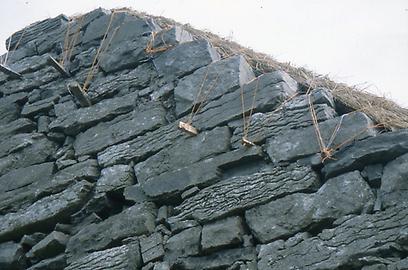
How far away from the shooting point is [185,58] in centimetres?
596

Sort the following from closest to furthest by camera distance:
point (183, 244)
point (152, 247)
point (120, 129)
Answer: point (183, 244), point (152, 247), point (120, 129)

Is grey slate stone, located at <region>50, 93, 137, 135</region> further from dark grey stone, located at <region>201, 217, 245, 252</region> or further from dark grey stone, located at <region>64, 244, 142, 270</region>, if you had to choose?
dark grey stone, located at <region>201, 217, 245, 252</region>

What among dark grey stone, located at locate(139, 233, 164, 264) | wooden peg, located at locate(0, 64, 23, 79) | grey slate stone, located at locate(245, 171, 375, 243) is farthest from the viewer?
wooden peg, located at locate(0, 64, 23, 79)

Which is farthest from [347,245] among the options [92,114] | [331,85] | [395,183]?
[92,114]

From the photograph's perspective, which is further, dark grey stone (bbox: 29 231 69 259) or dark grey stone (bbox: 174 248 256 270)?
dark grey stone (bbox: 29 231 69 259)

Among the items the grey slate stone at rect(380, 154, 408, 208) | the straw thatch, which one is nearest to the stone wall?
the grey slate stone at rect(380, 154, 408, 208)

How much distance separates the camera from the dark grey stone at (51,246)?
518 centimetres

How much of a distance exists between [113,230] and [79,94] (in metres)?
1.66

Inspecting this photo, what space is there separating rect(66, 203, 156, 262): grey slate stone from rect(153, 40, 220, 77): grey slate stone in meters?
1.44

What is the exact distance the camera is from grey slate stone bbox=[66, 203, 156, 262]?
495cm

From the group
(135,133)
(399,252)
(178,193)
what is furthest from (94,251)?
(399,252)

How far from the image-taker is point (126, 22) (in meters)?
6.69

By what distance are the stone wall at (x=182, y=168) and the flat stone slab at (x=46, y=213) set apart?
1 cm

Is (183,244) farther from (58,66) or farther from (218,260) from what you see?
(58,66)
